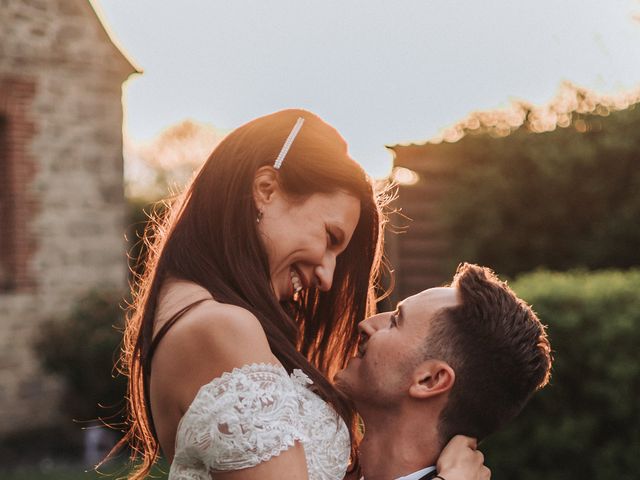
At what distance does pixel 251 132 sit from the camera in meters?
2.68

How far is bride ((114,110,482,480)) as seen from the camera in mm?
2207

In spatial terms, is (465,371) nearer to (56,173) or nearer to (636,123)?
(56,173)

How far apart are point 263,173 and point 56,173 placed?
789 centimetres

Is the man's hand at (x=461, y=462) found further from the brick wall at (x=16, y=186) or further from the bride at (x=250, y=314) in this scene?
the brick wall at (x=16, y=186)

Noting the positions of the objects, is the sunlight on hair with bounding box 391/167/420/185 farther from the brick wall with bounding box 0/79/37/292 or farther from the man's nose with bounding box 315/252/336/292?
the man's nose with bounding box 315/252/336/292

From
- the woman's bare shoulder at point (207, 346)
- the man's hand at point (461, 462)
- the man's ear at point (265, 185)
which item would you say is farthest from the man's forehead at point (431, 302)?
the woman's bare shoulder at point (207, 346)

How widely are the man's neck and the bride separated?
0.08 metres

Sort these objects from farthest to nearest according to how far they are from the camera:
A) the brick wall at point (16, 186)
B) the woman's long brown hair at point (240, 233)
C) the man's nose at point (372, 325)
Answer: the brick wall at point (16, 186)
the man's nose at point (372, 325)
the woman's long brown hair at point (240, 233)

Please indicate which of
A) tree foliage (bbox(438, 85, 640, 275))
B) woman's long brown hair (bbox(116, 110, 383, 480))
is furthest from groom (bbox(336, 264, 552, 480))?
tree foliage (bbox(438, 85, 640, 275))

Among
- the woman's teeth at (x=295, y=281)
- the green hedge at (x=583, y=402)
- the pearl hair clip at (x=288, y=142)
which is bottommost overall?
the green hedge at (x=583, y=402)

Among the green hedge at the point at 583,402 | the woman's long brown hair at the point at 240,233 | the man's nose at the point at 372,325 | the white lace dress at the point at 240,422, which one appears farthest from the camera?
the green hedge at the point at 583,402

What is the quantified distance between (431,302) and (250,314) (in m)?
0.66

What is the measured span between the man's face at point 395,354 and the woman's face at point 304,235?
225mm

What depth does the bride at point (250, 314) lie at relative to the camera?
2.21 metres
